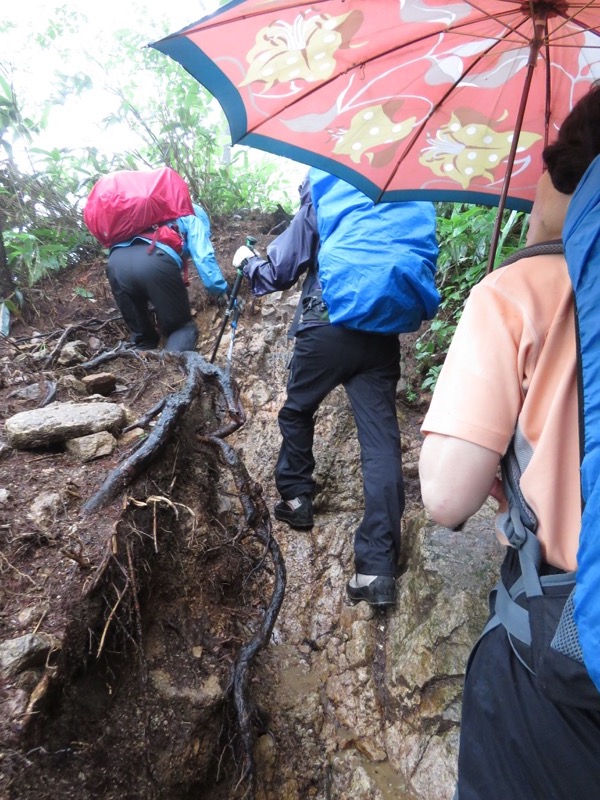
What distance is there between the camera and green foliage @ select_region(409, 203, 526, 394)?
4.30 metres

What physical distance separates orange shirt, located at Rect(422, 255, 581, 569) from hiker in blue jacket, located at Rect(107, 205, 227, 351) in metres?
4.00

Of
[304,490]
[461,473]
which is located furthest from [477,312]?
[304,490]

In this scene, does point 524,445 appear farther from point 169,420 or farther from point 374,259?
point 169,420

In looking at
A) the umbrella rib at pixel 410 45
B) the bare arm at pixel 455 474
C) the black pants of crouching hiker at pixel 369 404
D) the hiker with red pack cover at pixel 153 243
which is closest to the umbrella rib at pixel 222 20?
the umbrella rib at pixel 410 45

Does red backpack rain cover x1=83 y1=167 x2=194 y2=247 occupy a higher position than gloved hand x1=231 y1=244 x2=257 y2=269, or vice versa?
red backpack rain cover x1=83 y1=167 x2=194 y2=247

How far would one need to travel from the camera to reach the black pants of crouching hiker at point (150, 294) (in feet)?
15.3

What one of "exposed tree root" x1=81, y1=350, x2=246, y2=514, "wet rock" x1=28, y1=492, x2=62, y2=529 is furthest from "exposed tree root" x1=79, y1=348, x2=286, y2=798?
"wet rock" x1=28, y1=492, x2=62, y2=529

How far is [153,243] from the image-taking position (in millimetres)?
4613

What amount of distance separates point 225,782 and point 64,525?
1.40 metres

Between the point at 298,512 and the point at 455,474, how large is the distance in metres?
2.50

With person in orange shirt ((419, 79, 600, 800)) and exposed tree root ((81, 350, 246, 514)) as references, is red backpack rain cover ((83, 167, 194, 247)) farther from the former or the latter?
person in orange shirt ((419, 79, 600, 800))

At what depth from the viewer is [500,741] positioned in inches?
43.2

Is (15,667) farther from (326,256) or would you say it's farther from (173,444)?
(326,256)

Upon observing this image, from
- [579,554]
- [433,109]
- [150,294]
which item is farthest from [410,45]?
[150,294]
